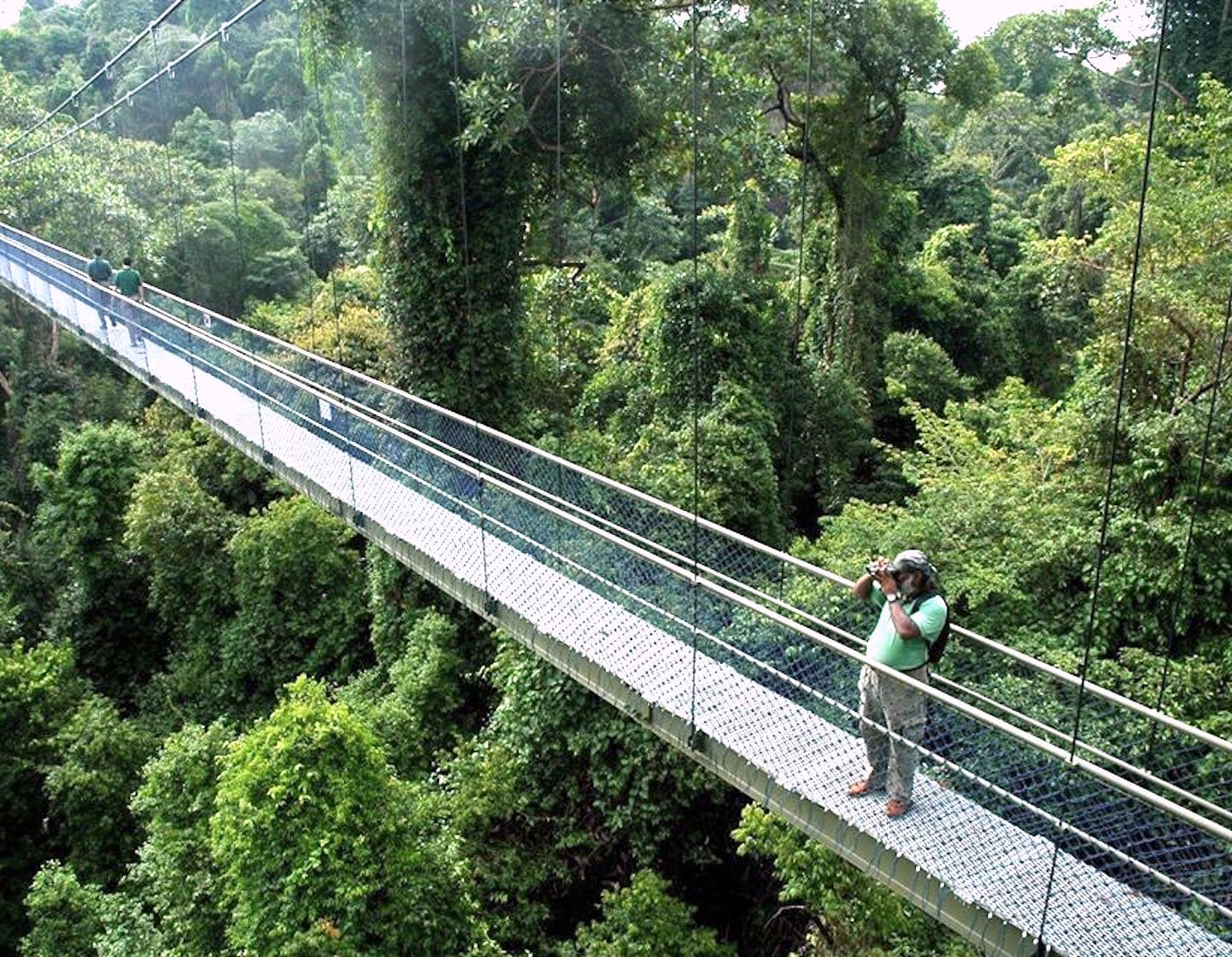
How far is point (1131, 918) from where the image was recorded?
2920mm

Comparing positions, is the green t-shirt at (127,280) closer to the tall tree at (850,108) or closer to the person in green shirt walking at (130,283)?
the person in green shirt walking at (130,283)

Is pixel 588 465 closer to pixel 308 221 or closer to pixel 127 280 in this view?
A: pixel 127 280

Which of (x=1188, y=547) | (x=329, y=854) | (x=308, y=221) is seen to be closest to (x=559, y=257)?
(x=329, y=854)

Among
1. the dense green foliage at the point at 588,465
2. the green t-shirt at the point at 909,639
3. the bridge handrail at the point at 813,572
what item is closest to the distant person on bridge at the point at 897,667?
the green t-shirt at the point at 909,639

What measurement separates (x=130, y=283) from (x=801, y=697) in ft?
23.3

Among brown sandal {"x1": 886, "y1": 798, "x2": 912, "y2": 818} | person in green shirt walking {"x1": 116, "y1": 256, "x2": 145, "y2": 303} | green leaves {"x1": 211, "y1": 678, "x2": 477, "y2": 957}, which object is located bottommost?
green leaves {"x1": 211, "y1": 678, "x2": 477, "y2": 957}

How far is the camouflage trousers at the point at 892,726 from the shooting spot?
3.17m

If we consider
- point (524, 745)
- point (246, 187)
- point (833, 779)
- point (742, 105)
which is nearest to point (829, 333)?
point (742, 105)

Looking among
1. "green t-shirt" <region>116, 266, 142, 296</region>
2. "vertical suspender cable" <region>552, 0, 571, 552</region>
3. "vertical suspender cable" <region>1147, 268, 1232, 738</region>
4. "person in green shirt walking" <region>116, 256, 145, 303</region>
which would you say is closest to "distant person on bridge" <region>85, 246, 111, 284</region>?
"person in green shirt walking" <region>116, 256, 145, 303</region>

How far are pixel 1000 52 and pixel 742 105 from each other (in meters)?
10.8

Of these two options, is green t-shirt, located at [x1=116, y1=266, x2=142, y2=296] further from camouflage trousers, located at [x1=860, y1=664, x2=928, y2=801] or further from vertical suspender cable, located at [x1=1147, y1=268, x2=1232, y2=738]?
vertical suspender cable, located at [x1=1147, y1=268, x2=1232, y2=738]

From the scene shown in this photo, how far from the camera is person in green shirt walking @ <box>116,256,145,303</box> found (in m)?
8.50

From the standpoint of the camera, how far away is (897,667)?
3154 mm

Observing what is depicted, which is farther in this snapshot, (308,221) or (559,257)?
(308,221)
